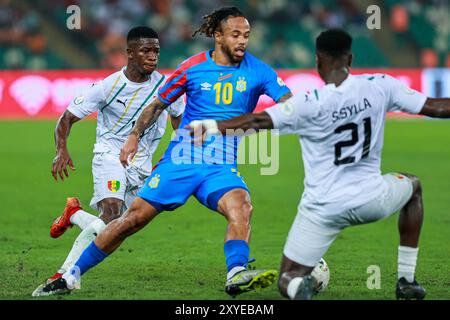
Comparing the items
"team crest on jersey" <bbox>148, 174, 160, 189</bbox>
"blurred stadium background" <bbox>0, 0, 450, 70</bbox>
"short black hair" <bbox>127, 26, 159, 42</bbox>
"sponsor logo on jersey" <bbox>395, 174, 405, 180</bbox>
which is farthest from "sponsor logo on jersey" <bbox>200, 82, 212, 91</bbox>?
"blurred stadium background" <bbox>0, 0, 450, 70</bbox>

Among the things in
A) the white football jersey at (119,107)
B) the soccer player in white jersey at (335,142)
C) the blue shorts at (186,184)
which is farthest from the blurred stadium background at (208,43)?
the soccer player in white jersey at (335,142)

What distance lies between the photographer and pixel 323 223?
22.1 feet

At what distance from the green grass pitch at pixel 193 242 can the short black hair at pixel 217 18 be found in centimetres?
217

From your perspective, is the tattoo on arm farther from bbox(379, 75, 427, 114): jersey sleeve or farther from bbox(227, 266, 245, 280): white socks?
bbox(379, 75, 427, 114): jersey sleeve

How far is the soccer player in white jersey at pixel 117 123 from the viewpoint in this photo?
8.65 meters

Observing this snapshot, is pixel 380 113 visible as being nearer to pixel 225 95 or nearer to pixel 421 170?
pixel 225 95

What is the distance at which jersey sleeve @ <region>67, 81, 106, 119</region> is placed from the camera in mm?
8648

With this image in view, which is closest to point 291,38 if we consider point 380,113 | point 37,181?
point 37,181

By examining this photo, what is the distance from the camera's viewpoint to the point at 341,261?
948 cm

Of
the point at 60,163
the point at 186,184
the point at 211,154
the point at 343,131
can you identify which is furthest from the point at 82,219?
the point at 343,131

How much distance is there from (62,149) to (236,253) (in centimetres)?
192

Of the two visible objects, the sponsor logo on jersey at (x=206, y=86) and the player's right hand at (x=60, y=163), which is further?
the player's right hand at (x=60, y=163)

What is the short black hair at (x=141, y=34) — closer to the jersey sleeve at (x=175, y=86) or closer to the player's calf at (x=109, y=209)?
the jersey sleeve at (x=175, y=86)

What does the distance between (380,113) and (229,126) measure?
43.2 inches
